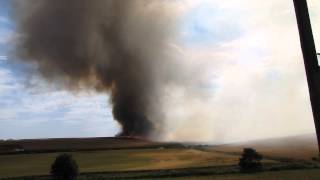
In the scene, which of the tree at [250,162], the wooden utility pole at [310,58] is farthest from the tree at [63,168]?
the wooden utility pole at [310,58]

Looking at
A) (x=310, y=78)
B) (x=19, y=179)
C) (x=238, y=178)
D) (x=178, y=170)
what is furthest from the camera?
(x=178, y=170)

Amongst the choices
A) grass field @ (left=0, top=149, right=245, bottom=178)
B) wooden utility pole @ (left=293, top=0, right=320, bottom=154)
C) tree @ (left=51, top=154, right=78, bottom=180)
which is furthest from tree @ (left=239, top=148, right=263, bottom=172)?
wooden utility pole @ (left=293, top=0, right=320, bottom=154)

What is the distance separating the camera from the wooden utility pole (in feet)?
21.3

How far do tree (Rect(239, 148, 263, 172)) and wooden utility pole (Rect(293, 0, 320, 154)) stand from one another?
225ft

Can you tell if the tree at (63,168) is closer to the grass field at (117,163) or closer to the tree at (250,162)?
the grass field at (117,163)

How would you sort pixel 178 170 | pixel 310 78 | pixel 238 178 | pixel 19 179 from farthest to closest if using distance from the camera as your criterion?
pixel 178 170, pixel 19 179, pixel 238 178, pixel 310 78

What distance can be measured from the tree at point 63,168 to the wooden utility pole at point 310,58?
64.5 m

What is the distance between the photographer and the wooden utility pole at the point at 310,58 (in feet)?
21.3

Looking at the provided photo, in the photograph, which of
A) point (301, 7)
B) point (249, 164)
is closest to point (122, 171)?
point (249, 164)

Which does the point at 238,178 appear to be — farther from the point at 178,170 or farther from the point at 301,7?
the point at 301,7

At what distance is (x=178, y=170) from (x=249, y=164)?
13.2 m

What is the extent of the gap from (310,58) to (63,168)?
66189 mm

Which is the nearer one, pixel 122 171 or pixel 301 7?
pixel 301 7

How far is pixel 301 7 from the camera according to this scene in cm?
673
